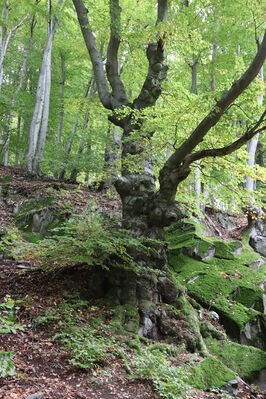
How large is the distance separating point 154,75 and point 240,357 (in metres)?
6.00

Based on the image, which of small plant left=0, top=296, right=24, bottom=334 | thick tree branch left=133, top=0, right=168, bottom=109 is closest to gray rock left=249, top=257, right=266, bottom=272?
thick tree branch left=133, top=0, right=168, bottom=109

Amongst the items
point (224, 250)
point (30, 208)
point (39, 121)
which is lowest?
point (224, 250)

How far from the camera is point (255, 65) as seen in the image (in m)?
3.95

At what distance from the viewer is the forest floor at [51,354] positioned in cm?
250

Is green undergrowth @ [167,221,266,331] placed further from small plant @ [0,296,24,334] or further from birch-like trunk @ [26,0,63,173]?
birch-like trunk @ [26,0,63,173]

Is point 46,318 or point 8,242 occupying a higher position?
point 8,242

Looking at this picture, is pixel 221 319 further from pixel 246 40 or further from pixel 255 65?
pixel 246 40

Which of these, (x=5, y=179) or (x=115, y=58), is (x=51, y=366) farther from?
(x=5, y=179)

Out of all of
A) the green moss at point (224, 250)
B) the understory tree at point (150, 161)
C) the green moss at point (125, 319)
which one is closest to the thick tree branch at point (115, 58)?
the understory tree at point (150, 161)

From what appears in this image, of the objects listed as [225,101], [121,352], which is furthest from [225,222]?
[121,352]

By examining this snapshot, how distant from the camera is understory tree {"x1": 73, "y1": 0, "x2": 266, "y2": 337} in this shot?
4500 mm

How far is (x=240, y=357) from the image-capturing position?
4.86 m

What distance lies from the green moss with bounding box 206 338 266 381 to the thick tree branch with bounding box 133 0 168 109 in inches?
201

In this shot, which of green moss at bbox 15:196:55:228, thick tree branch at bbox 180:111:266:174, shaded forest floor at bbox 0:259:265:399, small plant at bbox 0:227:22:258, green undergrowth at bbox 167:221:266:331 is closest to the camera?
shaded forest floor at bbox 0:259:265:399
